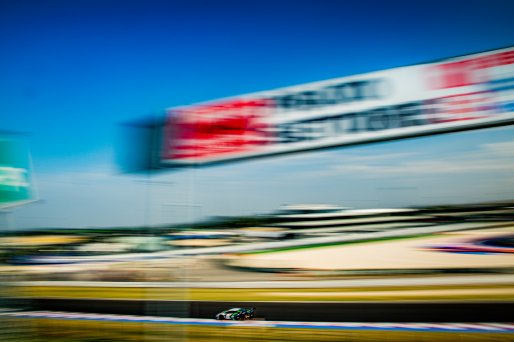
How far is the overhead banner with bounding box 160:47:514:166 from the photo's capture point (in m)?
3.45

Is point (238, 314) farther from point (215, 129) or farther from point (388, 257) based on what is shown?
point (215, 129)

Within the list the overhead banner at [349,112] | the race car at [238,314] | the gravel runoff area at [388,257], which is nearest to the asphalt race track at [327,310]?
the race car at [238,314]

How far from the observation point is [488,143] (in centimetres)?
341

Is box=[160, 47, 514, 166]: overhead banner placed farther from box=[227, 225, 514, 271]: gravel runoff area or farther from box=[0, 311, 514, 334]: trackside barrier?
box=[0, 311, 514, 334]: trackside barrier

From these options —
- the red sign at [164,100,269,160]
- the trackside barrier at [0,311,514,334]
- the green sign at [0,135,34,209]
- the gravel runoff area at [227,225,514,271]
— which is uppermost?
the red sign at [164,100,269,160]

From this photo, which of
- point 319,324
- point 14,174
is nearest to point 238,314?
point 319,324

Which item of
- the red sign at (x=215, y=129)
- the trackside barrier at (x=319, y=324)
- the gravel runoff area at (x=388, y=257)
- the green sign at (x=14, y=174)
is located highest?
the red sign at (x=215, y=129)

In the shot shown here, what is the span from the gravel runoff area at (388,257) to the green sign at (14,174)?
77.1 inches

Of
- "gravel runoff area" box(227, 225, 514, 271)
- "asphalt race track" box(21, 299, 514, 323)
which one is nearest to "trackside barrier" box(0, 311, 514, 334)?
"asphalt race track" box(21, 299, 514, 323)

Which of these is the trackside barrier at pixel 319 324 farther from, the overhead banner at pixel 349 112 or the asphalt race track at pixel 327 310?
the overhead banner at pixel 349 112

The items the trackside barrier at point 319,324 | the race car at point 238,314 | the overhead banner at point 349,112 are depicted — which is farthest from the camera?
the race car at point 238,314

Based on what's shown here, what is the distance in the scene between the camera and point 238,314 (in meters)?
3.72

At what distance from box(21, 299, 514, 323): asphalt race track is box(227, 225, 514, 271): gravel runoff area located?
0.33 metres

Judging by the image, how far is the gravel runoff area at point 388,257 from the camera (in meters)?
3.37
